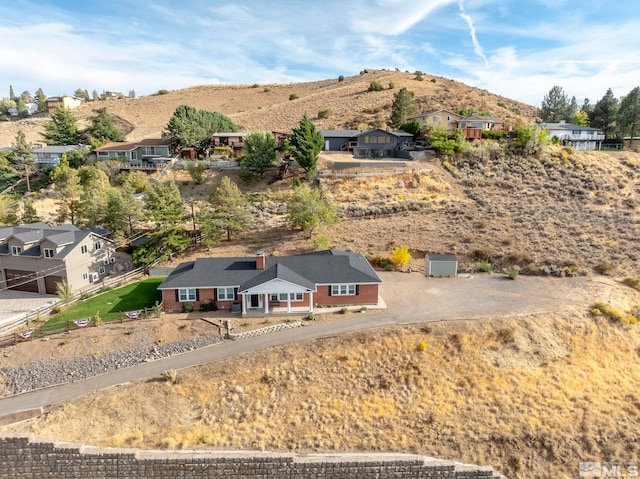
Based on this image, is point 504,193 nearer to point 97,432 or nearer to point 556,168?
point 556,168

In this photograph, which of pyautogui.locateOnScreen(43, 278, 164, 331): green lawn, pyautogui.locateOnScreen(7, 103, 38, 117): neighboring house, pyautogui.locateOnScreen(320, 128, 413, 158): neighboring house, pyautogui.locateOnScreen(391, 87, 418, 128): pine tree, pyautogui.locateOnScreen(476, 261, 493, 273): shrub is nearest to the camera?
pyautogui.locateOnScreen(43, 278, 164, 331): green lawn

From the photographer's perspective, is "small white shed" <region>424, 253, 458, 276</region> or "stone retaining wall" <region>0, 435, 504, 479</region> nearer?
"stone retaining wall" <region>0, 435, 504, 479</region>

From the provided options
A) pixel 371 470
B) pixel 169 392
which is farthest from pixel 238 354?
pixel 371 470

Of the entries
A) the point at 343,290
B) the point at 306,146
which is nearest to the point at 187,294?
the point at 343,290

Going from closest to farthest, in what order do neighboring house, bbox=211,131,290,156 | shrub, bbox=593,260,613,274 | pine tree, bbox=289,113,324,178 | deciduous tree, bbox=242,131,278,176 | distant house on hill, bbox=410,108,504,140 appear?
shrub, bbox=593,260,613,274 < pine tree, bbox=289,113,324,178 < deciduous tree, bbox=242,131,278,176 < neighboring house, bbox=211,131,290,156 < distant house on hill, bbox=410,108,504,140

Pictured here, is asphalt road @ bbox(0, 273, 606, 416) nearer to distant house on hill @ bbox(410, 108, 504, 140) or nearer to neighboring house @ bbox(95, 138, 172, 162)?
distant house on hill @ bbox(410, 108, 504, 140)

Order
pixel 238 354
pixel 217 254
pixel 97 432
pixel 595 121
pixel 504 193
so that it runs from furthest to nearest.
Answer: pixel 595 121
pixel 504 193
pixel 217 254
pixel 238 354
pixel 97 432

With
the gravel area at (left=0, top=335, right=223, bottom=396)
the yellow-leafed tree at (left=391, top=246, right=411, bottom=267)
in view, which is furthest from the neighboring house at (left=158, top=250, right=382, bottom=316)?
the yellow-leafed tree at (left=391, top=246, right=411, bottom=267)

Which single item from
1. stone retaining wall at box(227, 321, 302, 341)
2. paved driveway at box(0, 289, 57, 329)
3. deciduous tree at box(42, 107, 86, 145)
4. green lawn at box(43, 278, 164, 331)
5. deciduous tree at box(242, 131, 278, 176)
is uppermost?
deciduous tree at box(42, 107, 86, 145)
